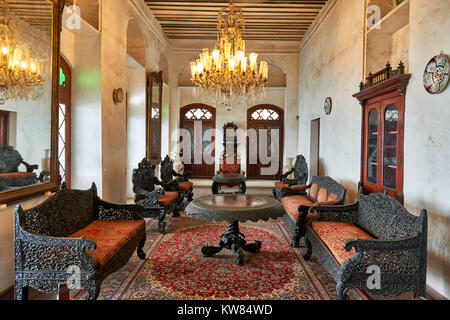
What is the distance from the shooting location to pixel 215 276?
3.40 metres

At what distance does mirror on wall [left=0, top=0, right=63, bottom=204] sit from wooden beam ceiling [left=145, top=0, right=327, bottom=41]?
13.3ft

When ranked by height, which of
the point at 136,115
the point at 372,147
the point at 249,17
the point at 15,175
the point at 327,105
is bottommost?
the point at 15,175

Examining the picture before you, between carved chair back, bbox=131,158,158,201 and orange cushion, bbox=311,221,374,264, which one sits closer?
orange cushion, bbox=311,221,374,264

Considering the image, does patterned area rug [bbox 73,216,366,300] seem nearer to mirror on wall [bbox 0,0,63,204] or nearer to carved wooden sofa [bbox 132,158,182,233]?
carved wooden sofa [bbox 132,158,182,233]

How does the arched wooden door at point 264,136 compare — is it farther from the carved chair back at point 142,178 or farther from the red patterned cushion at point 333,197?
the red patterned cushion at point 333,197

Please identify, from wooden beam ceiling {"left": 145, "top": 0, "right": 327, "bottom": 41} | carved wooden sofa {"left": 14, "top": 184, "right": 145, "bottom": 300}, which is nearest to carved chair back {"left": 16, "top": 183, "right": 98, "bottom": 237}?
carved wooden sofa {"left": 14, "top": 184, "right": 145, "bottom": 300}

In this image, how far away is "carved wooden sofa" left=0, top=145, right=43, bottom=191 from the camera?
9.60 ft

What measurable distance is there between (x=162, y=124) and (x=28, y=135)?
648cm

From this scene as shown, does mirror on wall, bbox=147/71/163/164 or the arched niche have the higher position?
the arched niche

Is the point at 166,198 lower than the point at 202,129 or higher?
lower

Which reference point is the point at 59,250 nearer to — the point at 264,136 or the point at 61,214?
the point at 61,214

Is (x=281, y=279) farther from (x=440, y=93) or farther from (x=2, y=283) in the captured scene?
(x=2, y=283)

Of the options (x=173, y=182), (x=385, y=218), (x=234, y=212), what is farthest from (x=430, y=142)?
(x=173, y=182)

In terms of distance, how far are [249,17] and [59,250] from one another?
23.3 feet
